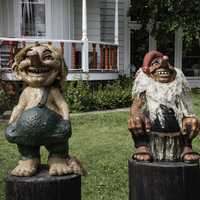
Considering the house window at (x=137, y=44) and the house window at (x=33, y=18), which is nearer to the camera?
the house window at (x=33, y=18)

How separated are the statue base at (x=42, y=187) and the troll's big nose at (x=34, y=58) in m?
0.73

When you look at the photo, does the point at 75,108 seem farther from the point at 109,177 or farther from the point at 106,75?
the point at 109,177

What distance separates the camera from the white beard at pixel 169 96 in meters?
3.67

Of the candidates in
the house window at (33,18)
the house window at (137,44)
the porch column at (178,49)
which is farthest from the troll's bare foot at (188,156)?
the porch column at (178,49)

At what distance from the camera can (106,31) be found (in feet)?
54.0

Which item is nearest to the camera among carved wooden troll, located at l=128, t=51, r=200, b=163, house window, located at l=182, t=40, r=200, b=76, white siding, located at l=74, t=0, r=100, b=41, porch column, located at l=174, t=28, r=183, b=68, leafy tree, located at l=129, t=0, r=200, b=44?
carved wooden troll, located at l=128, t=51, r=200, b=163

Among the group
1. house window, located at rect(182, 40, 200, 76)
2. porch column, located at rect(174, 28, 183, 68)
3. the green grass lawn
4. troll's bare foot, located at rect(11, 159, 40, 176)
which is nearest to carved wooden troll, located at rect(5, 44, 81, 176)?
troll's bare foot, located at rect(11, 159, 40, 176)

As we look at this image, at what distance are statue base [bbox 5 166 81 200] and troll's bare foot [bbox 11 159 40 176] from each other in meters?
0.03

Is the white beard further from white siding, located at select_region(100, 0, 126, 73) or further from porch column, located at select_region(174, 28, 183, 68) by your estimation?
porch column, located at select_region(174, 28, 183, 68)

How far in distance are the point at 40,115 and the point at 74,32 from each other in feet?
40.4

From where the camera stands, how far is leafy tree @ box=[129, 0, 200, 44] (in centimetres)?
1534

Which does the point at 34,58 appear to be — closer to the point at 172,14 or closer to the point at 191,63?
the point at 172,14

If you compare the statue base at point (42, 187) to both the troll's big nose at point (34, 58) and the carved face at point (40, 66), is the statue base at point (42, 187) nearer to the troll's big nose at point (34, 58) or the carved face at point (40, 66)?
the carved face at point (40, 66)

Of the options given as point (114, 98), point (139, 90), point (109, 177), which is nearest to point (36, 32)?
point (114, 98)
